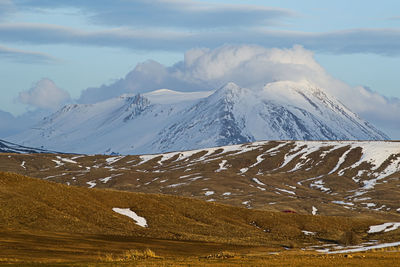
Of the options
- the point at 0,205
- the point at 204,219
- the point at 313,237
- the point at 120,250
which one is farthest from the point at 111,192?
the point at 120,250

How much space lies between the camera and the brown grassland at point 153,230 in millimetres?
→ 60975

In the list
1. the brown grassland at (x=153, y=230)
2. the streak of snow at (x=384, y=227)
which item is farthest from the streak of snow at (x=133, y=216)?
the streak of snow at (x=384, y=227)

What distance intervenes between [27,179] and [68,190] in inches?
257

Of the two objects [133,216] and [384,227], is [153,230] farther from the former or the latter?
[384,227]

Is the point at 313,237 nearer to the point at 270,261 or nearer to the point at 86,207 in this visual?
the point at 86,207

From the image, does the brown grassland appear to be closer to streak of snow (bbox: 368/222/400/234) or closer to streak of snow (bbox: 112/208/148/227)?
streak of snow (bbox: 112/208/148/227)

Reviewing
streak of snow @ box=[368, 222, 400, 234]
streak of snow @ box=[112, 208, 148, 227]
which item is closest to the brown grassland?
streak of snow @ box=[112, 208, 148, 227]

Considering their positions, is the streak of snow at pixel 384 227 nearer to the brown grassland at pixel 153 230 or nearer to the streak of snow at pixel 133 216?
the brown grassland at pixel 153 230

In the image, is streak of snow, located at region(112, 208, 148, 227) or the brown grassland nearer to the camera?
the brown grassland

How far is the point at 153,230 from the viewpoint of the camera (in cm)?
9894

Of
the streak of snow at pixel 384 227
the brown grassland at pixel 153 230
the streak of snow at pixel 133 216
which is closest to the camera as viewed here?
the brown grassland at pixel 153 230

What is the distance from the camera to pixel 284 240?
102 meters

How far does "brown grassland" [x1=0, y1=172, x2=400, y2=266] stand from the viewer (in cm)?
6097

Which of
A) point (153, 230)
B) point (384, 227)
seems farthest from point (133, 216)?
point (384, 227)
